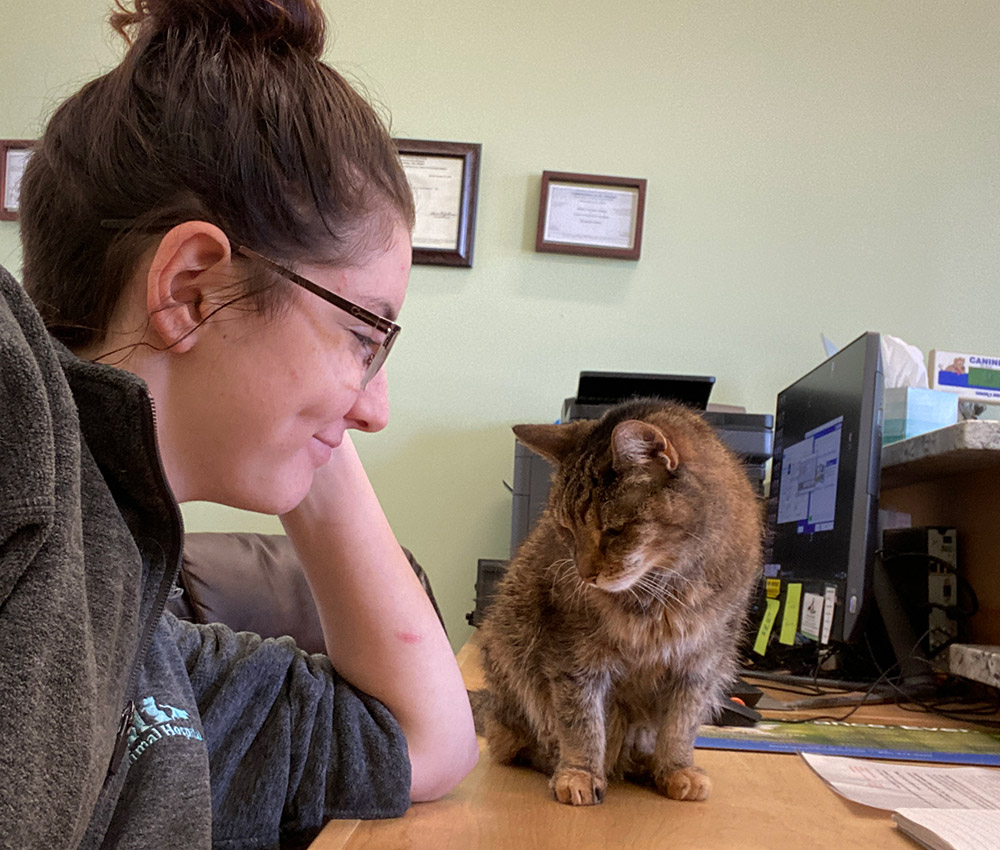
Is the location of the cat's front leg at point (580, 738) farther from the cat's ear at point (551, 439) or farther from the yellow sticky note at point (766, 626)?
the yellow sticky note at point (766, 626)

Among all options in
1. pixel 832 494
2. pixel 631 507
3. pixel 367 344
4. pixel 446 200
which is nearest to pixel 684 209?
pixel 446 200

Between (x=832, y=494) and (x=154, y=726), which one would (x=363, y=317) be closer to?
(x=154, y=726)

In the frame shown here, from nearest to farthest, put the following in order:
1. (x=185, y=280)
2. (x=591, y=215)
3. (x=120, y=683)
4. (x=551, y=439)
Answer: (x=120, y=683), (x=185, y=280), (x=551, y=439), (x=591, y=215)

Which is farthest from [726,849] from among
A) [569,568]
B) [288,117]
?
[288,117]

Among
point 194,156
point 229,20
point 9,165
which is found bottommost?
point 194,156

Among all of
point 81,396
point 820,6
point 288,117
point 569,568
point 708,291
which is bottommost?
point 569,568

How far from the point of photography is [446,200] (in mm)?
2404

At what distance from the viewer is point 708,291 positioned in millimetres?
2400

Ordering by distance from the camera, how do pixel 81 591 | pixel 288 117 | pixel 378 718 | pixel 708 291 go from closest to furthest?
pixel 81 591
pixel 288 117
pixel 378 718
pixel 708 291

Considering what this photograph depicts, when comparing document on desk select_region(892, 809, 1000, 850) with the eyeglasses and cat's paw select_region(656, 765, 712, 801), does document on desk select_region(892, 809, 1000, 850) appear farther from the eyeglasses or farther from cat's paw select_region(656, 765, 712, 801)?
the eyeglasses

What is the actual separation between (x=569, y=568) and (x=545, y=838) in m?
0.32

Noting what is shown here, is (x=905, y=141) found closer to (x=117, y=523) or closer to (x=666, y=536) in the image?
(x=666, y=536)

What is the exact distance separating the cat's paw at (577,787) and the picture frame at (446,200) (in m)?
1.78

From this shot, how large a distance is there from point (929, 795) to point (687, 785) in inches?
9.8
